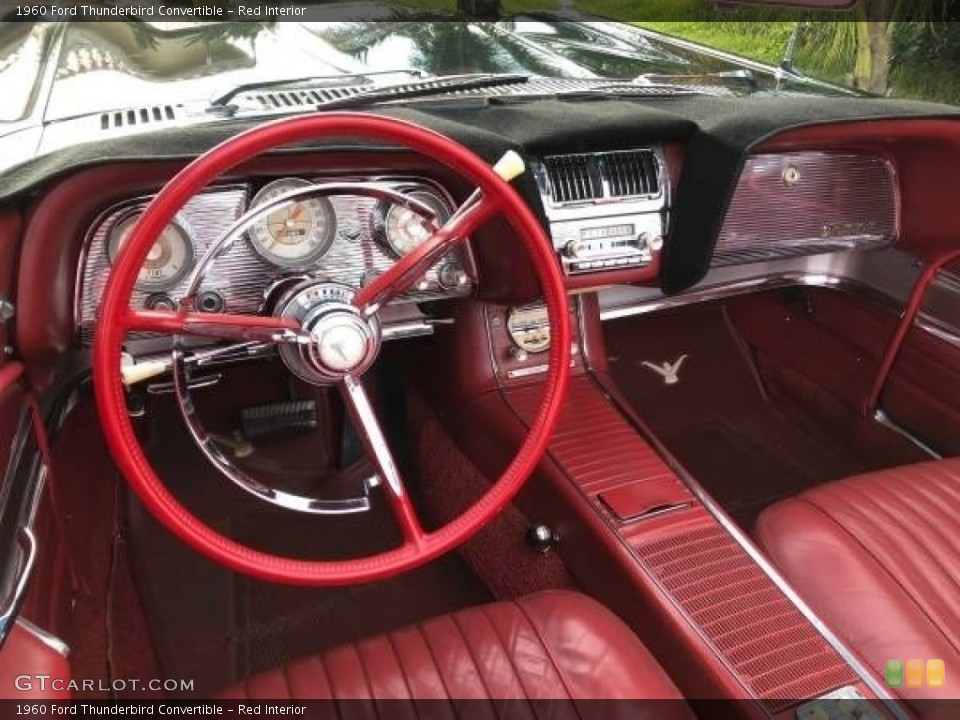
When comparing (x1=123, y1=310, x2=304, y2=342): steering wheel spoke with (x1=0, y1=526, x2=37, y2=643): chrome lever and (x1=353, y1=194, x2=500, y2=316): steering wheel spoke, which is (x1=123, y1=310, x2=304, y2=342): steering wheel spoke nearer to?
(x1=353, y1=194, x2=500, y2=316): steering wheel spoke

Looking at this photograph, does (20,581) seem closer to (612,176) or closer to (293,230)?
(293,230)

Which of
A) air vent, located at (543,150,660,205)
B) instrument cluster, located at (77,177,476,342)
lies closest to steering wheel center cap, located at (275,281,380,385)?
instrument cluster, located at (77,177,476,342)

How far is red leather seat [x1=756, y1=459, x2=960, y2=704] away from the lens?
56.9 inches

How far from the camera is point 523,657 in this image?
136cm

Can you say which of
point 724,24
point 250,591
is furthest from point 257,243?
point 724,24

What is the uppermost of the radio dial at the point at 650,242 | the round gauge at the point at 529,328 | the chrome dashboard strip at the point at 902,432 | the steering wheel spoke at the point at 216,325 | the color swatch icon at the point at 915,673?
the steering wheel spoke at the point at 216,325

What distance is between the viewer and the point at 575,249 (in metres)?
1.86

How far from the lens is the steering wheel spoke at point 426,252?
52.7 inches

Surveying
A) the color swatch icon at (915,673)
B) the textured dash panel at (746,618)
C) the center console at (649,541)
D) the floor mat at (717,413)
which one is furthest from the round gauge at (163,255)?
the floor mat at (717,413)

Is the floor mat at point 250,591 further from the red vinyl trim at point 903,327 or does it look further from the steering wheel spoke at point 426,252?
the red vinyl trim at point 903,327

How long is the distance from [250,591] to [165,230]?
3.44ft

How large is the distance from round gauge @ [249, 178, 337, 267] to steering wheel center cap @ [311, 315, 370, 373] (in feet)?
0.93

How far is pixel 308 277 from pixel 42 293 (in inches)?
16.1

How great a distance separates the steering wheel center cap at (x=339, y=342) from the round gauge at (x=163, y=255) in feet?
1.15
